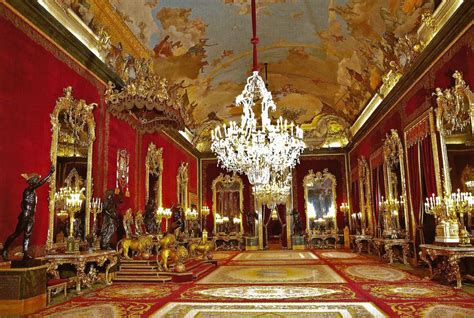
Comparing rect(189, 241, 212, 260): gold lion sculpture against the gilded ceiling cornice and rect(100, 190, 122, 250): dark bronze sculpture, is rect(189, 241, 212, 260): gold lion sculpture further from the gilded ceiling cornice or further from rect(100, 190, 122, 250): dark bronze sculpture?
the gilded ceiling cornice

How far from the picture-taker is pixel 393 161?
12812mm

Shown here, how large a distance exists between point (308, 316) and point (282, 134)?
4.36 m

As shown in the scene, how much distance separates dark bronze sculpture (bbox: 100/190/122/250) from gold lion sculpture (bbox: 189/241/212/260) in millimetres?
3674

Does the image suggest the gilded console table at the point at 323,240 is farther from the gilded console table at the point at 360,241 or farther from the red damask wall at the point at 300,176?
the gilded console table at the point at 360,241

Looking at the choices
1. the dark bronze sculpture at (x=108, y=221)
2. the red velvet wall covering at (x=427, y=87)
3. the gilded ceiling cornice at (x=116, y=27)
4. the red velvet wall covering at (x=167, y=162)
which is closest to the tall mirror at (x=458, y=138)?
the red velvet wall covering at (x=427, y=87)

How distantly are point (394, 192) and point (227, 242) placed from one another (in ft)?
32.8

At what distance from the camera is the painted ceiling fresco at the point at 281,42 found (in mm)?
10961

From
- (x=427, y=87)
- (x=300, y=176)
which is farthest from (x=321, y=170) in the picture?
(x=427, y=87)

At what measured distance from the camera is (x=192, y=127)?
65.9 ft

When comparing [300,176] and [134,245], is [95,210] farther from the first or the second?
[300,176]

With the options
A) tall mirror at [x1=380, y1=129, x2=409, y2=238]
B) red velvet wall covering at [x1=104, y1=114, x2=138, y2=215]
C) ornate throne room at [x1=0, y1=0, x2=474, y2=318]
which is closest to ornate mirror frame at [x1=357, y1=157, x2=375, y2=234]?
ornate throne room at [x1=0, y1=0, x2=474, y2=318]

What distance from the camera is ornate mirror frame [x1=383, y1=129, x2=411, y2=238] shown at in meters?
11.8

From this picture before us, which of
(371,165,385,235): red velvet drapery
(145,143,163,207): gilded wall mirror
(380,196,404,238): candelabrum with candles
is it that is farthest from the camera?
(371,165,385,235): red velvet drapery

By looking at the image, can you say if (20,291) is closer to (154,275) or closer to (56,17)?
(154,275)
